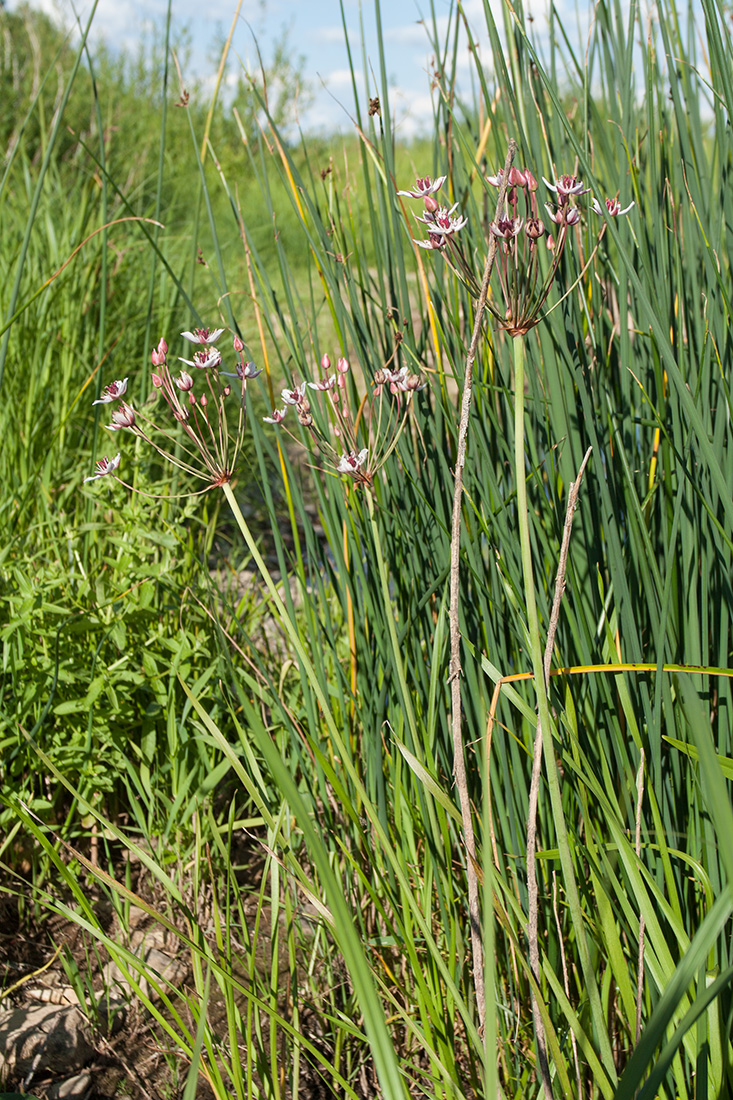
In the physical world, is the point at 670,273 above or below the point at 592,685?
above

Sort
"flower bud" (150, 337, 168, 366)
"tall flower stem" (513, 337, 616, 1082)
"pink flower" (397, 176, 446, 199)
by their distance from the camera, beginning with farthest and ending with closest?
"flower bud" (150, 337, 168, 366), "pink flower" (397, 176, 446, 199), "tall flower stem" (513, 337, 616, 1082)

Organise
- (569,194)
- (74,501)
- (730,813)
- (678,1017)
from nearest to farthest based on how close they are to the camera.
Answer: (730,813)
(569,194)
(678,1017)
(74,501)

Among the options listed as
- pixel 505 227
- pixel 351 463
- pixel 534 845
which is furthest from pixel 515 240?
pixel 534 845

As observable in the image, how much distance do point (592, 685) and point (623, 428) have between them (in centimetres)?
37

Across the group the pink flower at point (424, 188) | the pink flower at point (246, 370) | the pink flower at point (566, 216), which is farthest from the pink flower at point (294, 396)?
the pink flower at point (566, 216)

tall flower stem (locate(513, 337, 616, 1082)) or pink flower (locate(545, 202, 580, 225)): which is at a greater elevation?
pink flower (locate(545, 202, 580, 225))

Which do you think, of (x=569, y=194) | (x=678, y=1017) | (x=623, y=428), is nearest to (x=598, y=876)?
(x=678, y=1017)

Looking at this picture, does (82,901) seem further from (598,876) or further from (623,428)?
(623,428)

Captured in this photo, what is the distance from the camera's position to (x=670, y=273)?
3.81 ft

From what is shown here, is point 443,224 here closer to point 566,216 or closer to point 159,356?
point 566,216

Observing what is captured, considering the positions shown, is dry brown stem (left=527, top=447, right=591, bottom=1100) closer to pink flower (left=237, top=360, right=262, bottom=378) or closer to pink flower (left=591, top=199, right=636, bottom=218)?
pink flower (left=591, top=199, right=636, bottom=218)

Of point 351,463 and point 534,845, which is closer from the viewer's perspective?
point 534,845

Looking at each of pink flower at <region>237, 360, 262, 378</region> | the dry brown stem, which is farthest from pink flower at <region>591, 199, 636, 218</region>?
pink flower at <region>237, 360, 262, 378</region>

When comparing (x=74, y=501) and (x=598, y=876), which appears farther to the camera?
(x=74, y=501)
